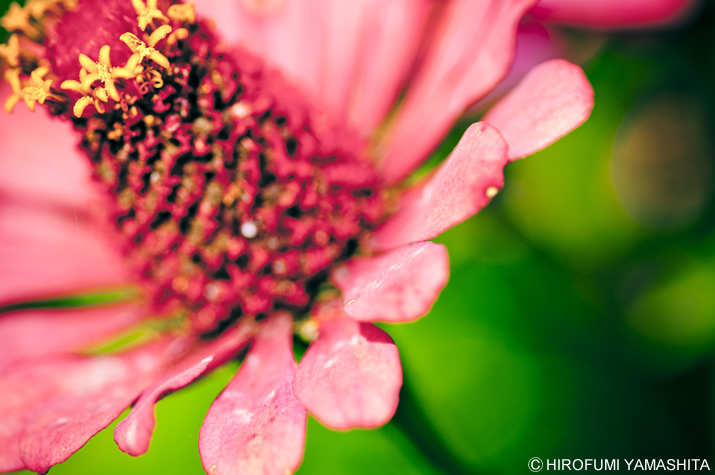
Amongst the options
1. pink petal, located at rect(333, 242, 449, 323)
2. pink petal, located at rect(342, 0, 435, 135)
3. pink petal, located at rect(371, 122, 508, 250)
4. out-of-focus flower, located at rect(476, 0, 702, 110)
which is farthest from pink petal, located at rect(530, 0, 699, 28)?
pink petal, located at rect(333, 242, 449, 323)

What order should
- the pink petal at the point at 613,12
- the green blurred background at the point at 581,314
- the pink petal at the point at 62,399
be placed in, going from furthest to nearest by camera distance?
the pink petal at the point at 613,12 → the green blurred background at the point at 581,314 → the pink petal at the point at 62,399

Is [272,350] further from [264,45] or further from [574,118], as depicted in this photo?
[264,45]

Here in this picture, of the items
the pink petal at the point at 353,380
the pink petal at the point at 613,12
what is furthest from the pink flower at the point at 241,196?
the pink petal at the point at 613,12

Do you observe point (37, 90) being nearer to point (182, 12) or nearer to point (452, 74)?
point (182, 12)

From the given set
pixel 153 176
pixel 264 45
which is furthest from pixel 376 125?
pixel 153 176

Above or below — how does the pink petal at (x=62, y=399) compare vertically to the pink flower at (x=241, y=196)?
below

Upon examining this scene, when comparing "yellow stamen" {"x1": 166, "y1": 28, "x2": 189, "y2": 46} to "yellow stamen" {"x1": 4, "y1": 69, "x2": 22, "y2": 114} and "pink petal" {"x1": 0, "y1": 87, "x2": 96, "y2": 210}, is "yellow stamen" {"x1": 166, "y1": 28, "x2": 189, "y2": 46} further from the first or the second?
"pink petal" {"x1": 0, "y1": 87, "x2": 96, "y2": 210}

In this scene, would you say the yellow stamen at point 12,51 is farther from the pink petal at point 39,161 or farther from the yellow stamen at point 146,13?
the pink petal at point 39,161

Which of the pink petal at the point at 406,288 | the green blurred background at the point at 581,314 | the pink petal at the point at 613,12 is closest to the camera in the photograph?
the pink petal at the point at 406,288
